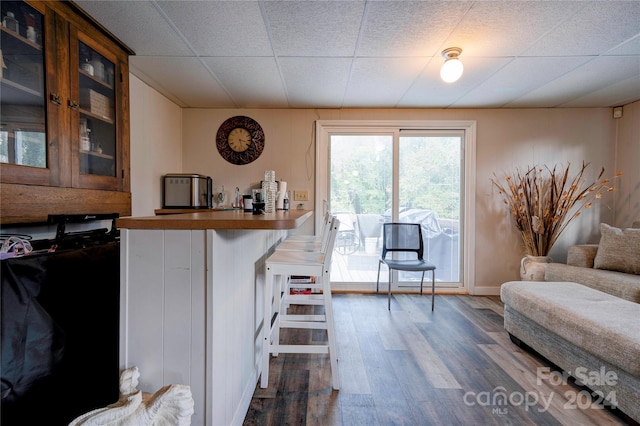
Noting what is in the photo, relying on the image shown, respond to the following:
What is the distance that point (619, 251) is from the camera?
2.42 metres

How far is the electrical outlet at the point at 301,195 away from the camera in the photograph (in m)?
3.30

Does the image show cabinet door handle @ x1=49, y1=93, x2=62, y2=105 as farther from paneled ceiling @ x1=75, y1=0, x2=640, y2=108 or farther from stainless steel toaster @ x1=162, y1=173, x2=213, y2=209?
stainless steel toaster @ x1=162, y1=173, x2=213, y2=209

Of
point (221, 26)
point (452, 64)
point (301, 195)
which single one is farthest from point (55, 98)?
point (452, 64)

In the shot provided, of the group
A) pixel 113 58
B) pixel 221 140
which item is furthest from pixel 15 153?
pixel 221 140

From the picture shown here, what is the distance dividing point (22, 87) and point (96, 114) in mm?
459

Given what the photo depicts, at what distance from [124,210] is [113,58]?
1.02 meters

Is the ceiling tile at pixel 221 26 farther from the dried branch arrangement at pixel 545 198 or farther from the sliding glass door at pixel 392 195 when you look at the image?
the dried branch arrangement at pixel 545 198

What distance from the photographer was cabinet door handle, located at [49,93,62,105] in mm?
1379

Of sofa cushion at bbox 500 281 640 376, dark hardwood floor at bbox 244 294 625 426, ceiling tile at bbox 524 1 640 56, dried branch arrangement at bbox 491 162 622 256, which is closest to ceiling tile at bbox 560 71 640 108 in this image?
dried branch arrangement at bbox 491 162 622 256

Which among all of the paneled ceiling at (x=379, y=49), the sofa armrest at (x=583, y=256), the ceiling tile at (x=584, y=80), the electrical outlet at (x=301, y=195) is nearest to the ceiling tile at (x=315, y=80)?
the paneled ceiling at (x=379, y=49)

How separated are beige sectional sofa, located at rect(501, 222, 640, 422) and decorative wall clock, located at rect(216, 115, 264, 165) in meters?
2.82

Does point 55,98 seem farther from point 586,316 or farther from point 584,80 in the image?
point 584,80

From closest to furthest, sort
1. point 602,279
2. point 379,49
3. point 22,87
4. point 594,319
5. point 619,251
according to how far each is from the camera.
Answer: point 22,87 → point 594,319 → point 379,49 → point 602,279 → point 619,251

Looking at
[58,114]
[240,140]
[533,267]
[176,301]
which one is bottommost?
[533,267]
